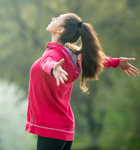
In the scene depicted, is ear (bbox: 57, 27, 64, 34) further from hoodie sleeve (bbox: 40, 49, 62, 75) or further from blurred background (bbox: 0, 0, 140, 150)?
blurred background (bbox: 0, 0, 140, 150)

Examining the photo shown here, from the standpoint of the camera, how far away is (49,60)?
1.73 metres

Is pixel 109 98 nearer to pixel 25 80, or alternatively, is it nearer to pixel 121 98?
pixel 121 98

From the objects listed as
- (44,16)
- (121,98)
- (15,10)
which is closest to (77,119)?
(121,98)

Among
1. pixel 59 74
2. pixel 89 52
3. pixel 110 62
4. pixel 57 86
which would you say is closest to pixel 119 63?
pixel 110 62

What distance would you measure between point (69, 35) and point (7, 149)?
9.95 ft

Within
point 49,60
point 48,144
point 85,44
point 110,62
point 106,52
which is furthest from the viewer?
point 106,52

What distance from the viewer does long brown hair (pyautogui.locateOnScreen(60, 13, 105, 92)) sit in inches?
83.7

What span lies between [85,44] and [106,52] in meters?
8.70

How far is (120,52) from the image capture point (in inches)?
447

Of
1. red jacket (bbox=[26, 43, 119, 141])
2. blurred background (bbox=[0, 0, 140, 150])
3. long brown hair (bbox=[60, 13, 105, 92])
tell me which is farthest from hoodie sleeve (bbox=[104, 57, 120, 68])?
blurred background (bbox=[0, 0, 140, 150])

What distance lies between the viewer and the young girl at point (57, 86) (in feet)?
6.28

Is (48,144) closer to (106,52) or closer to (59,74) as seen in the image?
(59,74)

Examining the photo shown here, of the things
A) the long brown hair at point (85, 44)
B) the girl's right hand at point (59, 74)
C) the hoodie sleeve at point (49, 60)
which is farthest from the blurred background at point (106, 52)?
the girl's right hand at point (59, 74)

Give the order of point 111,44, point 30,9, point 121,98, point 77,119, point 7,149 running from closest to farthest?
1. point 7,149
2. point 121,98
3. point 111,44
4. point 77,119
5. point 30,9
